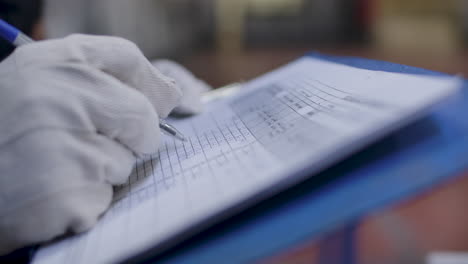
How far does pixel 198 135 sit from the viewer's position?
0.40 m

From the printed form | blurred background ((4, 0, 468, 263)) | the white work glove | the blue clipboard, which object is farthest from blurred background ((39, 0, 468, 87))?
the blue clipboard

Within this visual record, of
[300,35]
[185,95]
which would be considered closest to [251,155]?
[185,95]

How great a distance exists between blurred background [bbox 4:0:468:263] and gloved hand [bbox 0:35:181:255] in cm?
20

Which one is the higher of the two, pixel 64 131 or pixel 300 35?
pixel 64 131

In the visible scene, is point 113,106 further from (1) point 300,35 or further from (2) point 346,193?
(1) point 300,35

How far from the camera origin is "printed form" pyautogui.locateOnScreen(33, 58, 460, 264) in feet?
0.75

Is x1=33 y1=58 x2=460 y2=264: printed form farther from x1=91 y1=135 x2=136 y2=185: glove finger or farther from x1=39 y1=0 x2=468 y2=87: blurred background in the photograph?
x1=39 y1=0 x2=468 y2=87: blurred background

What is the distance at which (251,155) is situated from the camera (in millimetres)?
284

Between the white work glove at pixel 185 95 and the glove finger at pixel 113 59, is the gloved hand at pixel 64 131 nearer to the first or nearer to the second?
the glove finger at pixel 113 59

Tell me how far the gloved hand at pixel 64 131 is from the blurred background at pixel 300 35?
0.65 ft

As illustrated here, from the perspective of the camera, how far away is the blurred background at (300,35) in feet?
2.05

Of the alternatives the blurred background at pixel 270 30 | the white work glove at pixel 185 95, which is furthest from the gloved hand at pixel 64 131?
the blurred background at pixel 270 30

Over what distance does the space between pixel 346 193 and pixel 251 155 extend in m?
0.08

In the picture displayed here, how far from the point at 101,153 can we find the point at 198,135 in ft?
0.44
